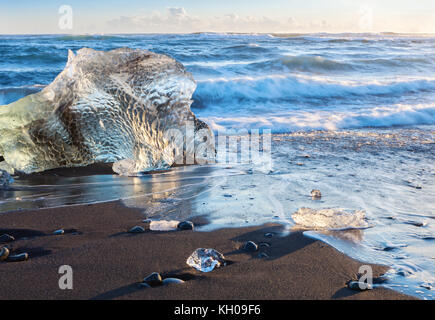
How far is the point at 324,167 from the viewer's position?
3.92m

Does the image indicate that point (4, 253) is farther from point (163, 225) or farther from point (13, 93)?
point (13, 93)

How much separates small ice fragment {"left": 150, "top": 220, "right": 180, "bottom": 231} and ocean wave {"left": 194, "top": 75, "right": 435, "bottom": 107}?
6955 millimetres

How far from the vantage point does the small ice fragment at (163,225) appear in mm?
2416

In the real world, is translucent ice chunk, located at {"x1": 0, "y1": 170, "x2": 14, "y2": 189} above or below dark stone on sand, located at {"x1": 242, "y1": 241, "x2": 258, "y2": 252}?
above

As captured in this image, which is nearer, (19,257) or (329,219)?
(19,257)

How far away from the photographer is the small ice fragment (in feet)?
7.93

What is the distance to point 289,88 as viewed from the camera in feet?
35.2

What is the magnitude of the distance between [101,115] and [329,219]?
2365 mm

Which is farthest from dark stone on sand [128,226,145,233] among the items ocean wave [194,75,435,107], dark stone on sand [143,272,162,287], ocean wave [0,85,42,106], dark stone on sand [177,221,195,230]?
ocean wave [0,85,42,106]

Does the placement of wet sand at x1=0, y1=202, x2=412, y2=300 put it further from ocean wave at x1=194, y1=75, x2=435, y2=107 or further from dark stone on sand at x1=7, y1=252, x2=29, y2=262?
ocean wave at x1=194, y1=75, x2=435, y2=107

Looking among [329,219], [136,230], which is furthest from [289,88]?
[136,230]

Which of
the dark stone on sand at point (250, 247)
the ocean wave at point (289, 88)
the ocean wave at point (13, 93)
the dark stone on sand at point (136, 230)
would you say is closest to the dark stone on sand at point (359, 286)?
the dark stone on sand at point (250, 247)
